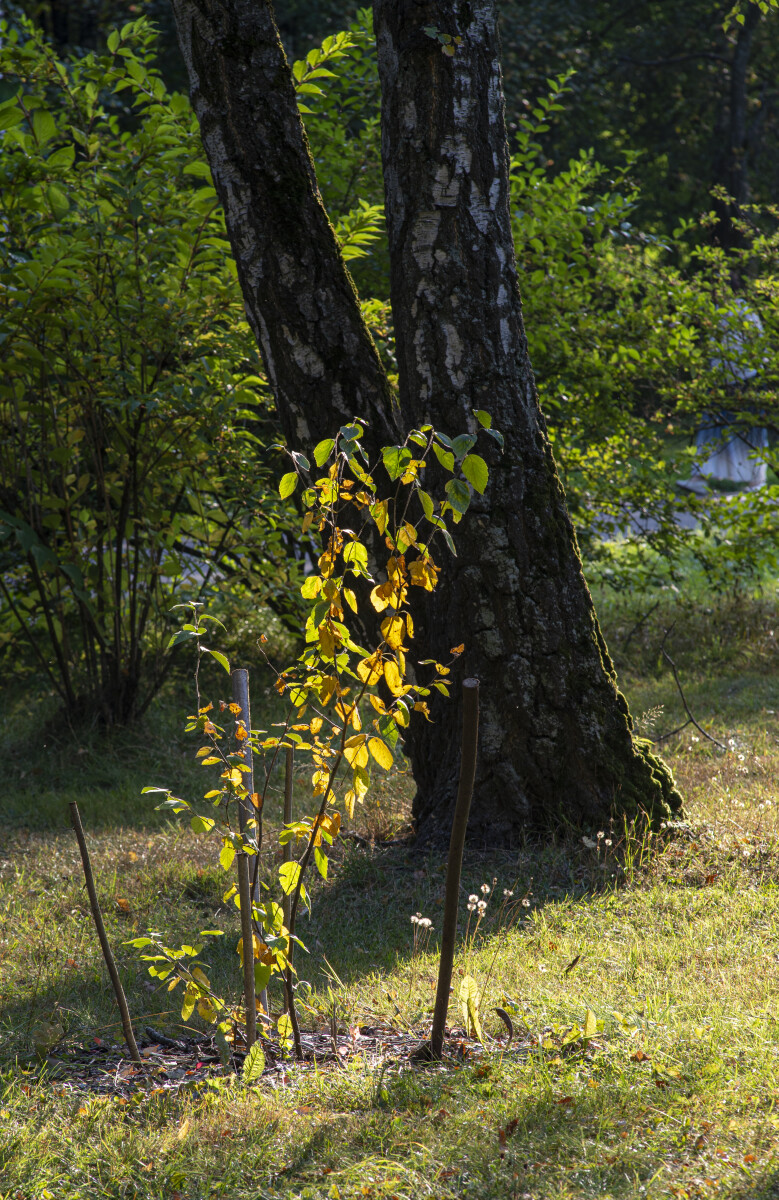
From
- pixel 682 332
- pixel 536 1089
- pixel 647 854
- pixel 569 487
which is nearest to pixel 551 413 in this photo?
pixel 569 487

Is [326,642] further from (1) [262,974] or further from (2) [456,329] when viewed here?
(2) [456,329]

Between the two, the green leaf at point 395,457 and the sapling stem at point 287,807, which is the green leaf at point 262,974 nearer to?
the sapling stem at point 287,807

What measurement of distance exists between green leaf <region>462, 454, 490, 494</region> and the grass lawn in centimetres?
130

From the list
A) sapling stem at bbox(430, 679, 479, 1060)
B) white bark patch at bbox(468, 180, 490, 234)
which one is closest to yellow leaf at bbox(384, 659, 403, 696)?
sapling stem at bbox(430, 679, 479, 1060)

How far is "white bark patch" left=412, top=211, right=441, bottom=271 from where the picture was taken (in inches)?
137

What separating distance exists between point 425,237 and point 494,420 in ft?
2.25

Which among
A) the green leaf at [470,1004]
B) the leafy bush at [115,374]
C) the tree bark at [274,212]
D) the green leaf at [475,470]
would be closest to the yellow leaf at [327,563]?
the green leaf at [475,470]

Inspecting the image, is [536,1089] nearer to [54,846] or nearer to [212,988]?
[212,988]

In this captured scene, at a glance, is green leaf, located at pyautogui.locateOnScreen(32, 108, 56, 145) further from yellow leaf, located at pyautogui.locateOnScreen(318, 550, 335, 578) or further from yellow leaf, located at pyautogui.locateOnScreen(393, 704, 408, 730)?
yellow leaf, located at pyautogui.locateOnScreen(393, 704, 408, 730)

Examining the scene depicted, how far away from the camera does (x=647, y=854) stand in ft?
11.5

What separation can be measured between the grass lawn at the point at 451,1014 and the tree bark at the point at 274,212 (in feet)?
5.72

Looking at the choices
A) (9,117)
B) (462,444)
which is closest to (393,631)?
(462,444)

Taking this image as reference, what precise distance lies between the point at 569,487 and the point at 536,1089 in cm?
497

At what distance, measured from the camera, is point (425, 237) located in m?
3.49
